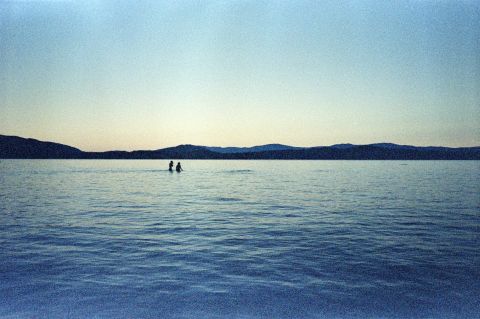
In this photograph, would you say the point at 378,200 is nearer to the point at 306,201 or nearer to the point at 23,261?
the point at 306,201

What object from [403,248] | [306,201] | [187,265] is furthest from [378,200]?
[187,265]

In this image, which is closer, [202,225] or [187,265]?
[187,265]

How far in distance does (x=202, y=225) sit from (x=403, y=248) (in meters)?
9.63

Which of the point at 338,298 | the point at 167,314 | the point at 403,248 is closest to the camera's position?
the point at 167,314

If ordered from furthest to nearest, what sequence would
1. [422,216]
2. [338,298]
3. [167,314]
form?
[422,216] → [338,298] → [167,314]

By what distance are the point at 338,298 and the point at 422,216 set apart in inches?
605

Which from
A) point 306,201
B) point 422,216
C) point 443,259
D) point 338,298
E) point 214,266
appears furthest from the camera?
point 306,201

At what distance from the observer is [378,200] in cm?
2834

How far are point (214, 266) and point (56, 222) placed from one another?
475 inches

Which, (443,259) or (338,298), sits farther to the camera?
(443,259)

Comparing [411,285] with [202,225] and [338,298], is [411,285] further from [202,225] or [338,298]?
[202,225]

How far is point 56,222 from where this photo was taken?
18.4 metres

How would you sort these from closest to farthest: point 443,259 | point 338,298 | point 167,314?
point 167,314
point 338,298
point 443,259

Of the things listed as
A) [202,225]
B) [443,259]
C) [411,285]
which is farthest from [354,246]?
[202,225]
